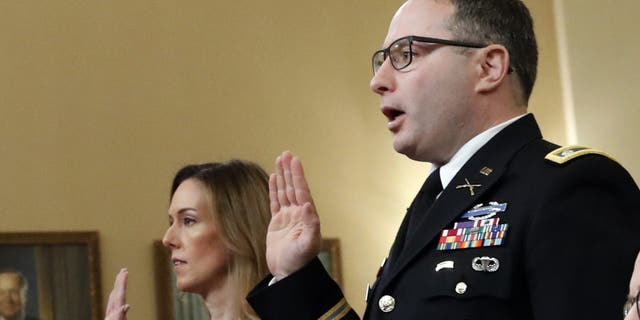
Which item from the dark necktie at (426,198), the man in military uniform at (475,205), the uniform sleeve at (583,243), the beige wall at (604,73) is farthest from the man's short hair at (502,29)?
the beige wall at (604,73)

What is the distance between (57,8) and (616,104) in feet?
15.8

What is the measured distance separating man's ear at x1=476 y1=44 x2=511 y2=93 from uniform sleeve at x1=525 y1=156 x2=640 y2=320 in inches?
14.9

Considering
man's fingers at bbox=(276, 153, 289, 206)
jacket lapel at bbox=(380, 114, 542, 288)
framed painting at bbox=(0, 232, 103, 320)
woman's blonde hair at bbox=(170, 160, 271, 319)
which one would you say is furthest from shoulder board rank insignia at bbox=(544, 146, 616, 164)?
framed painting at bbox=(0, 232, 103, 320)

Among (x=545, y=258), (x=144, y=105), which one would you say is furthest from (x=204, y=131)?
(x=545, y=258)

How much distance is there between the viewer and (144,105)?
7.81 m

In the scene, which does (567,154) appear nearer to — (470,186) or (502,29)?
(470,186)

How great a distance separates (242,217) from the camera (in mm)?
4562

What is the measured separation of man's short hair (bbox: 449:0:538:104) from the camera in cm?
310

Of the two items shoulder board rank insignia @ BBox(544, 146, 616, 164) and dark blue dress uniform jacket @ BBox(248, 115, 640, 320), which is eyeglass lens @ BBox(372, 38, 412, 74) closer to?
dark blue dress uniform jacket @ BBox(248, 115, 640, 320)

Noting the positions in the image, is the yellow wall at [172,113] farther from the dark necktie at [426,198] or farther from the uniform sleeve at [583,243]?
the uniform sleeve at [583,243]

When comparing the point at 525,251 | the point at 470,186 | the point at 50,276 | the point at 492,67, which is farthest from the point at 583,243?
the point at 50,276

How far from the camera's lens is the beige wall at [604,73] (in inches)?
388

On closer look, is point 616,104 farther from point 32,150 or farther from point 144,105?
point 32,150

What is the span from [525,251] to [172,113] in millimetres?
5505
